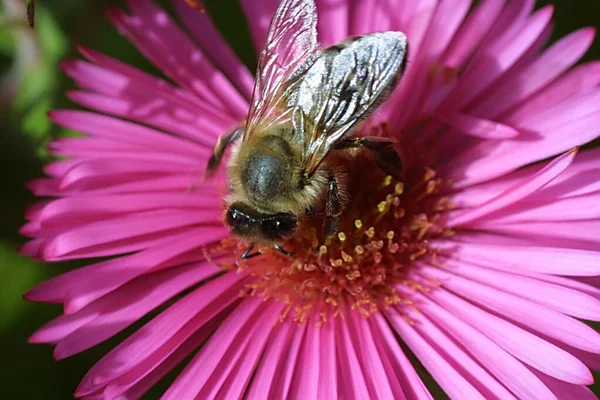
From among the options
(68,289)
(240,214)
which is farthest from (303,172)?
(68,289)

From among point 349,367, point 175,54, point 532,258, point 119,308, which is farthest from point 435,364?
point 175,54

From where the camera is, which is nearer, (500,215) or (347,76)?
(347,76)

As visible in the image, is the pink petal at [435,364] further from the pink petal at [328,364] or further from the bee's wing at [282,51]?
the bee's wing at [282,51]

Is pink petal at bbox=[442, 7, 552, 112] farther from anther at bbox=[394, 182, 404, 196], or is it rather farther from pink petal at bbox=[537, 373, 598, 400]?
pink petal at bbox=[537, 373, 598, 400]

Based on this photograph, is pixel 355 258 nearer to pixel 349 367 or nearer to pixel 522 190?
pixel 349 367

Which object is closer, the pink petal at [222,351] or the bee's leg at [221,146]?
the pink petal at [222,351]

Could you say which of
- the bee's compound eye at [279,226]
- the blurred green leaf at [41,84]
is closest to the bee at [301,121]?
the bee's compound eye at [279,226]

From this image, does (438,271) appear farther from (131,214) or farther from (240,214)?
(131,214)
